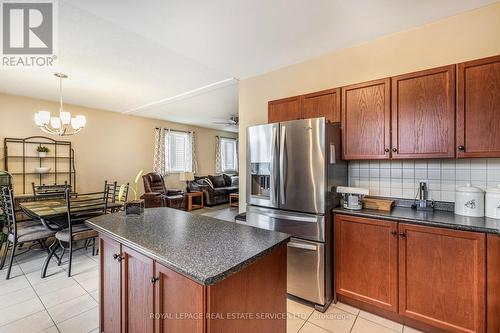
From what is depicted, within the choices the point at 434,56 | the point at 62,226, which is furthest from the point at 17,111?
the point at 434,56

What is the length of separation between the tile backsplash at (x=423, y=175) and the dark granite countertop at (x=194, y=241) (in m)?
1.52

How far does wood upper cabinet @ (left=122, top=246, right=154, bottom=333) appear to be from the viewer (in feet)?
3.96

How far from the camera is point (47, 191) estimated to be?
426cm

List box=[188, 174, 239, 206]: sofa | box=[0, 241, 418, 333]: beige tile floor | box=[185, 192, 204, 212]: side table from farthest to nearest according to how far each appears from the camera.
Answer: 1. box=[188, 174, 239, 206]: sofa
2. box=[185, 192, 204, 212]: side table
3. box=[0, 241, 418, 333]: beige tile floor

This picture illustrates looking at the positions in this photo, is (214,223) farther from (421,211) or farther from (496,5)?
(496,5)

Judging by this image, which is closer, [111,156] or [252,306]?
[252,306]

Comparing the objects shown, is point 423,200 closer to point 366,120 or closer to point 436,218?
point 436,218

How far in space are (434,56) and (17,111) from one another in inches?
255

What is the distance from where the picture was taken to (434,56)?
2.09 metres

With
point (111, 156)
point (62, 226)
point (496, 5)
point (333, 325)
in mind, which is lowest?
point (333, 325)

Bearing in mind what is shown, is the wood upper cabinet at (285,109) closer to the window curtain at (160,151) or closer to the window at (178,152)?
the window curtain at (160,151)

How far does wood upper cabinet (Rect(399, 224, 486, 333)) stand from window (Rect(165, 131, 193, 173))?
655 cm

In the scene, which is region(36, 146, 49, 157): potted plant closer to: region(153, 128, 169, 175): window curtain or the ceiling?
the ceiling

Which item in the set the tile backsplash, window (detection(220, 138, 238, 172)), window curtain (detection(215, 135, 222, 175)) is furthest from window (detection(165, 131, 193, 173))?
the tile backsplash
